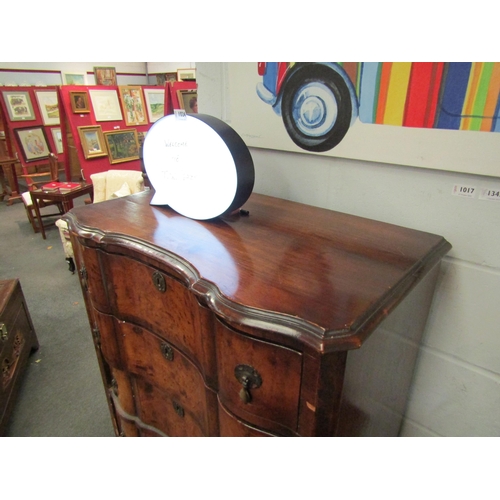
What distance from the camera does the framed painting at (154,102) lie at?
442 centimetres

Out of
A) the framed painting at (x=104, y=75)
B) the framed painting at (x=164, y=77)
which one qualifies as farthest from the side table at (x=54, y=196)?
the framed painting at (x=164, y=77)

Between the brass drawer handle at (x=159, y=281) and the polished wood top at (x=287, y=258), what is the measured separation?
0.06 metres

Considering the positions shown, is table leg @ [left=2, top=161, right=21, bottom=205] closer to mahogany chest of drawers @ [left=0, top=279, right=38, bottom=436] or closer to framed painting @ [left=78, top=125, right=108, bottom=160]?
framed painting @ [left=78, top=125, right=108, bottom=160]

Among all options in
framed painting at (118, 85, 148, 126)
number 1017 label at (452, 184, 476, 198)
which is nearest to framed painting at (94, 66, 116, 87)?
framed painting at (118, 85, 148, 126)

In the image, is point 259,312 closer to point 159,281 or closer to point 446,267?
point 159,281

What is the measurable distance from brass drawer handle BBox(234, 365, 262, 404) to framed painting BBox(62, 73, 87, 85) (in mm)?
6276

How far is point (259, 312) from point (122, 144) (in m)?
4.24

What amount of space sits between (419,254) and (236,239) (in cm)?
37

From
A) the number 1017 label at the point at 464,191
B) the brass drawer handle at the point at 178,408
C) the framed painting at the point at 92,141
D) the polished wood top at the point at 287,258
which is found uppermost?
the number 1017 label at the point at 464,191

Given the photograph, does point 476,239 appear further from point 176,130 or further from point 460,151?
point 176,130

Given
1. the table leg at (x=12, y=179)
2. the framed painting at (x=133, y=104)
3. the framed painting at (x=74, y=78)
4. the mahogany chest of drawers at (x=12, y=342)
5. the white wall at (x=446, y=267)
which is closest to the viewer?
the white wall at (x=446, y=267)

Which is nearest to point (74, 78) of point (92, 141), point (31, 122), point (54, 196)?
point (31, 122)

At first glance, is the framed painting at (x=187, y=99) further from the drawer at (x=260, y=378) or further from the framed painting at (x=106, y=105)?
the drawer at (x=260, y=378)
